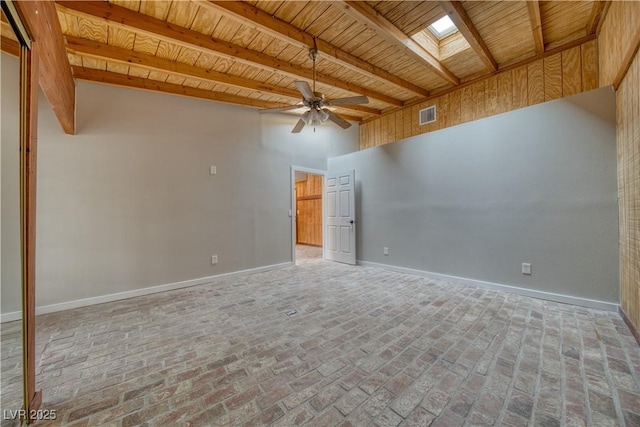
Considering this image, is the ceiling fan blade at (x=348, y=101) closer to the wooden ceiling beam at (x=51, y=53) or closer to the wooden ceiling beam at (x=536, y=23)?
the wooden ceiling beam at (x=536, y=23)

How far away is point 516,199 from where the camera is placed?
3309 mm

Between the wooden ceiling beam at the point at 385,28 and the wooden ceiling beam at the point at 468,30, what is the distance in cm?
53

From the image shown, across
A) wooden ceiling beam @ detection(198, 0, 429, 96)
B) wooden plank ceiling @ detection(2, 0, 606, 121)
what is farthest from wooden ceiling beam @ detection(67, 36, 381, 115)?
wooden ceiling beam @ detection(198, 0, 429, 96)

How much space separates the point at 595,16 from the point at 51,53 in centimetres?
532

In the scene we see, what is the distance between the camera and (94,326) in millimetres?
2590

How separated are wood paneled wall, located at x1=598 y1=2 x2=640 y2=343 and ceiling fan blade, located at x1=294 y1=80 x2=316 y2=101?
2687 mm

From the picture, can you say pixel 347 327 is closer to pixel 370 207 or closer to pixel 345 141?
pixel 370 207

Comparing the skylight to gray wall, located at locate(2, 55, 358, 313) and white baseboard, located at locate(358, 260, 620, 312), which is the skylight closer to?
gray wall, located at locate(2, 55, 358, 313)

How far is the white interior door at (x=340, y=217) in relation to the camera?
17.4ft

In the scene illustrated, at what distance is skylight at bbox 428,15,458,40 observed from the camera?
3329mm

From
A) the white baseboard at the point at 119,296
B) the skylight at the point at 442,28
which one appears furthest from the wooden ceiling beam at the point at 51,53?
the skylight at the point at 442,28

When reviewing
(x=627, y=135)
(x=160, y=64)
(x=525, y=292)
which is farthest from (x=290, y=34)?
(x=525, y=292)

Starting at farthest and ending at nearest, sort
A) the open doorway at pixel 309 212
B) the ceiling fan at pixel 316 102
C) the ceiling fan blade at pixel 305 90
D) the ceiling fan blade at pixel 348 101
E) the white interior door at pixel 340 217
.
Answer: the open doorway at pixel 309 212 → the white interior door at pixel 340 217 → the ceiling fan blade at pixel 348 101 → the ceiling fan at pixel 316 102 → the ceiling fan blade at pixel 305 90

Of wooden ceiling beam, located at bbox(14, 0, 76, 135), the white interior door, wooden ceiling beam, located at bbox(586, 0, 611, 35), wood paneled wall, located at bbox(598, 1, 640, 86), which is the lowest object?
the white interior door
